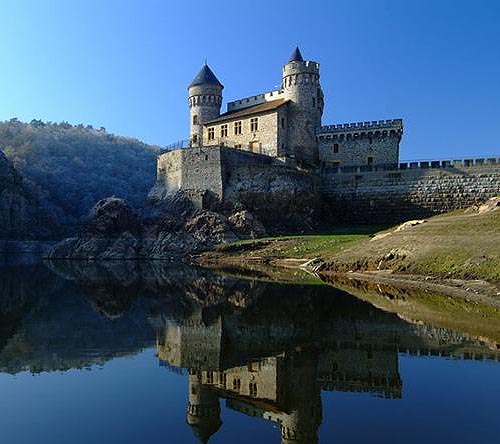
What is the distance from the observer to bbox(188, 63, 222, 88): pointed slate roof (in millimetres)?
76500

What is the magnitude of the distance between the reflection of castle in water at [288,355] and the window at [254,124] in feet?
159

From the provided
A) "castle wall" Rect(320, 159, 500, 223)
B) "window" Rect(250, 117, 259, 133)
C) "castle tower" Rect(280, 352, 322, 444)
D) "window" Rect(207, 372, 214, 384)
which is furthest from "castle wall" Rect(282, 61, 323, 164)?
"window" Rect(207, 372, 214, 384)

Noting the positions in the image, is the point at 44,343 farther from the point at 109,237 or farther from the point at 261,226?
the point at 109,237

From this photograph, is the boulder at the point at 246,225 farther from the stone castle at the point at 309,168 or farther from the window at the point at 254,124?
the window at the point at 254,124

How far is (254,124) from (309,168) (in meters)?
9.51

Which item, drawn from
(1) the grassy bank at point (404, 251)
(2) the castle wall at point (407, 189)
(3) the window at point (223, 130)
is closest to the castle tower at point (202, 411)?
(1) the grassy bank at point (404, 251)

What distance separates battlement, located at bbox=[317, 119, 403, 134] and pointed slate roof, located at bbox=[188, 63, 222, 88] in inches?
723

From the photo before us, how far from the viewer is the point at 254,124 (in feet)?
228

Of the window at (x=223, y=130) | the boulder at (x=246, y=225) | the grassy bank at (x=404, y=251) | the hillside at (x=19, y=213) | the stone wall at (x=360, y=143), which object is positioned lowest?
the grassy bank at (x=404, y=251)

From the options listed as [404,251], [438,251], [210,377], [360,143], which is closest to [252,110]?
[360,143]

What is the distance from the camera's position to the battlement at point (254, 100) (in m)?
73.1

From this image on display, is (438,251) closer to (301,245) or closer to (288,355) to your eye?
(301,245)

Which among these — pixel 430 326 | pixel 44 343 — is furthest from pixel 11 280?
pixel 430 326

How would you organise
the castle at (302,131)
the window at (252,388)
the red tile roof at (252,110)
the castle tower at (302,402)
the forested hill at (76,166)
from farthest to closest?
the forested hill at (76,166) → the red tile roof at (252,110) → the castle at (302,131) → the window at (252,388) → the castle tower at (302,402)
